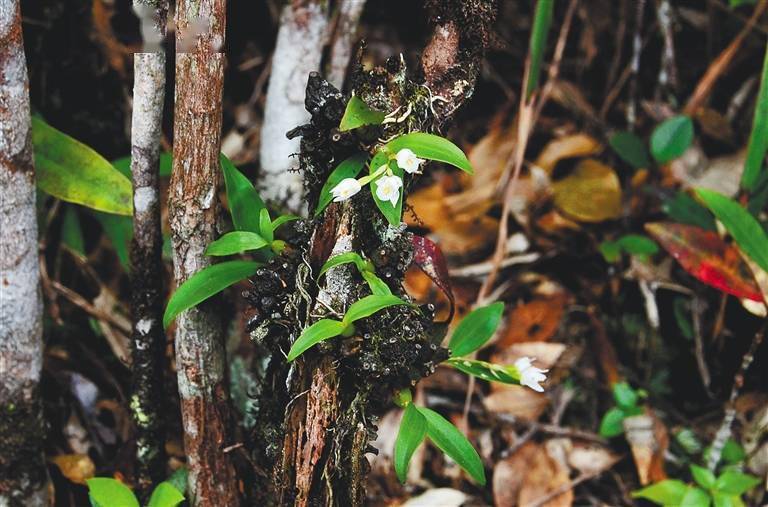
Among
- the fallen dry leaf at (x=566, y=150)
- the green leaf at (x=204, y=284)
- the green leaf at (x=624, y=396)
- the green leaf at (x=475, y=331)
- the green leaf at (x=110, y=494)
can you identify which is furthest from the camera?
the fallen dry leaf at (x=566, y=150)

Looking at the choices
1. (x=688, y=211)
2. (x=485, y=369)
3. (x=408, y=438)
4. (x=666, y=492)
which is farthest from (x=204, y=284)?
(x=688, y=211)

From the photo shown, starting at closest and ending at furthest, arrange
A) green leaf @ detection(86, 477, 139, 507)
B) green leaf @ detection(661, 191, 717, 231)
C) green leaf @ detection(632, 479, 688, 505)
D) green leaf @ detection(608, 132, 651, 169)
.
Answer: green leaf @ detection(86, 477, 139, 507) → green leaf @ detection(632, 479, 688, 505) → green leaf @ detection(661, 191, 717, 231) → green leaf @ detection(608, 132, 651, 169)

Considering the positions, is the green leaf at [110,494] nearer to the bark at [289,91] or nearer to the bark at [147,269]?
the bark at [147,269]

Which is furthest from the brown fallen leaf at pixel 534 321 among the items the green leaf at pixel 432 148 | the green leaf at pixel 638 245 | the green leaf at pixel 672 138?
the green leaf at pixel 432 148

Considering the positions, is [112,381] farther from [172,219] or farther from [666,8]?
[666,8]

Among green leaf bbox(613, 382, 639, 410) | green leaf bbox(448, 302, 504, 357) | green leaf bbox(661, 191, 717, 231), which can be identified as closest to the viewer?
green leaf bbox(448, 302, 504, 357)

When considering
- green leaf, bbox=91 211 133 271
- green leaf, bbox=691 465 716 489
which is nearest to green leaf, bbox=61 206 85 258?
green leaf, bbox=91 211 133 271

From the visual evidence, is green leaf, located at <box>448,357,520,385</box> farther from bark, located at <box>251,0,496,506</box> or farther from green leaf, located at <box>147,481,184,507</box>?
green leaf, located at <box>147,481,184,507</box>
